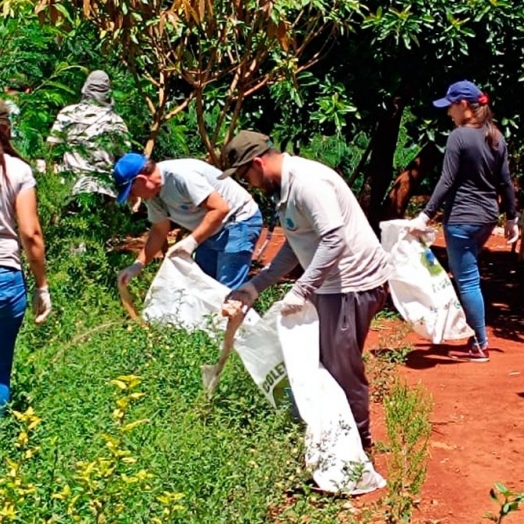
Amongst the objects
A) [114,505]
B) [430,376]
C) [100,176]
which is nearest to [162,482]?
[114,505]

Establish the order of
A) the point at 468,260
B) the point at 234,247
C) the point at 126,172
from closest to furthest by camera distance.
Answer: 1. the point at 126,172
2. the point at 234,247
3. the point at 468,260

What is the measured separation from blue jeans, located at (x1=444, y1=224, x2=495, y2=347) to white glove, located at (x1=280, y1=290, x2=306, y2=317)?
2210mm

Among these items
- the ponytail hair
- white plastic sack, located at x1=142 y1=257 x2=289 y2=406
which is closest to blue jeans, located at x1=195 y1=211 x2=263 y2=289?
white plastic sack, located at x1=142 y1=257 x2=289 y2=406

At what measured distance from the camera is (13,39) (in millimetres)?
7699

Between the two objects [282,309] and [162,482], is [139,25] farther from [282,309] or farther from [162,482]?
[162,482]

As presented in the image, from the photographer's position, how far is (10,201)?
4.51 metres

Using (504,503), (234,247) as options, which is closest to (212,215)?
(234,247)

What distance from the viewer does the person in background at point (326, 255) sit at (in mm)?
4379

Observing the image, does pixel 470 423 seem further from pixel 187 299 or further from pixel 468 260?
pixel 187 299

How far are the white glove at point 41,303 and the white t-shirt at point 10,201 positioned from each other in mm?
238

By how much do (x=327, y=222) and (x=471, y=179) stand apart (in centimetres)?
229

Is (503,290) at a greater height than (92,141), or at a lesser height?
lesser

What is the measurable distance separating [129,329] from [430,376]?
5.75ft

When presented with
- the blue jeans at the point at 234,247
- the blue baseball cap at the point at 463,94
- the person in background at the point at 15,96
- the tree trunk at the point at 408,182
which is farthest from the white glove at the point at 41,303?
the tree trunk at the point at 408,182
